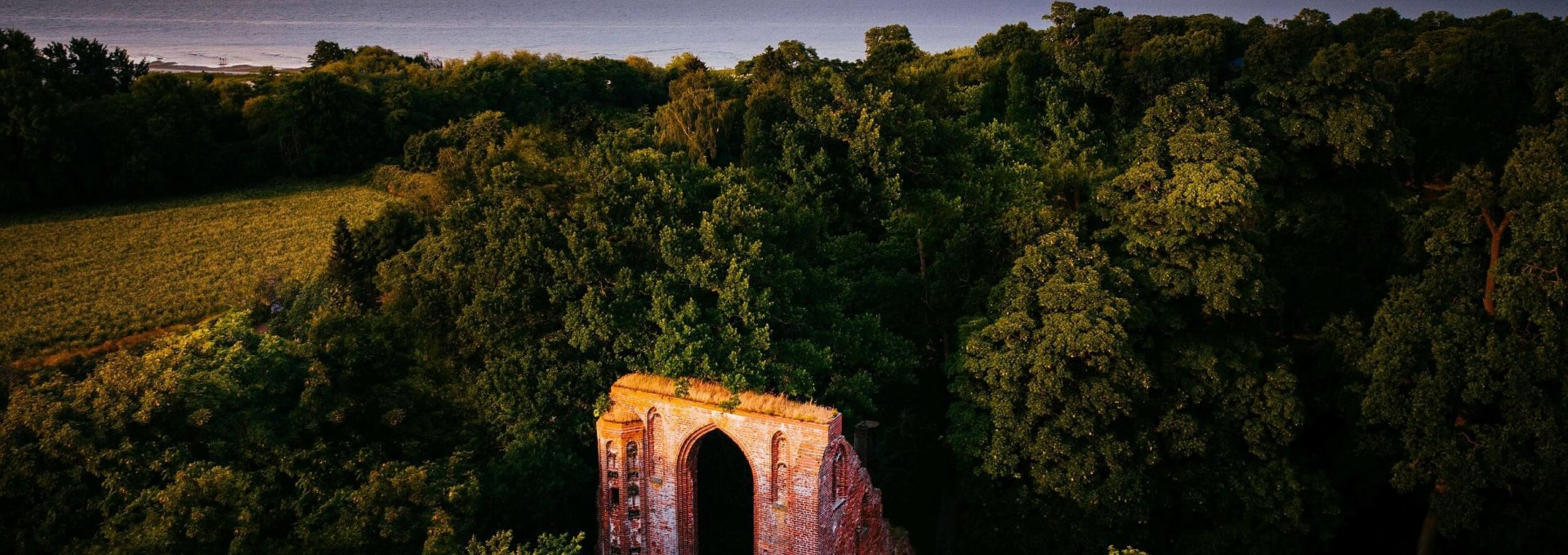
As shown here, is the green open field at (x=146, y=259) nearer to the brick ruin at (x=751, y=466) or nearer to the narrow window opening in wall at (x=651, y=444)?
the brick ruin at (x=751, y=466)

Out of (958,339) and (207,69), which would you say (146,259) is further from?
(958,339)

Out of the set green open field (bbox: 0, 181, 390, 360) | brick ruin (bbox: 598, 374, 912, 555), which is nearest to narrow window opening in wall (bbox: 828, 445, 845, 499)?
brick ruin (bbox: 598, 374, 912, 555)

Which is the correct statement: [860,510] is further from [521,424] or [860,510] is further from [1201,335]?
[1201,335]

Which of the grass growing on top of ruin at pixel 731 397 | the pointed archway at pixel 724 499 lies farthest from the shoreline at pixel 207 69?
the grass growing on top of ruin at pixel 731 397

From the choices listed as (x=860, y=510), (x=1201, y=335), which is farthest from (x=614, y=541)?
(x=1201, y=335)

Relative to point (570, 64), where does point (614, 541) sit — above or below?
below

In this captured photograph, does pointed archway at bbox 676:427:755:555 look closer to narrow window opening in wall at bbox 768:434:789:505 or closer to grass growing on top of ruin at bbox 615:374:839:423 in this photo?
grass growing on top of ruin at bbox 615:374:839:423
